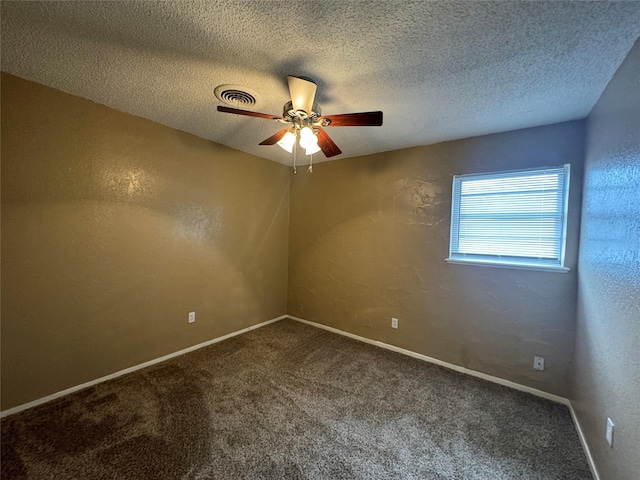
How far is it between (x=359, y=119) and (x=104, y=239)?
7.66 feet

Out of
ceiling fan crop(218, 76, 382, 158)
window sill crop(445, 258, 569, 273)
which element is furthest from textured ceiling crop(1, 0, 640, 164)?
window sill crop(445, 258, 569, 273)

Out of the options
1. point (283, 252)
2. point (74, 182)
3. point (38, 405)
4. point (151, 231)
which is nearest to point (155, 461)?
point (38, 405)

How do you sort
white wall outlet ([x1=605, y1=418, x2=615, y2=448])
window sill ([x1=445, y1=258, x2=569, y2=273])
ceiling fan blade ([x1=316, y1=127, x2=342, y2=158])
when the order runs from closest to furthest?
white wall outlet ([x1=605, y1=418, x2=615, y2=448]), ceiling fan blade ([x1=316, y1=127, x2=342, y2=158]), window sill ([x1=445, y1=258, x2=569, y2=273])

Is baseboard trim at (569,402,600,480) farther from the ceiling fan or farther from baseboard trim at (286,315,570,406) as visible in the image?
the ceiling fan

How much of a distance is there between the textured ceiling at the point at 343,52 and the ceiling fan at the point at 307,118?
14 centimetres

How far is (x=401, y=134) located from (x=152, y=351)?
10.9 feet

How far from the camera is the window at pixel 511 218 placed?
2.25 m

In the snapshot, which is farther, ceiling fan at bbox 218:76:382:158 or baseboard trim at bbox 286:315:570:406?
baseboard trim at bbox 286:315:570:406

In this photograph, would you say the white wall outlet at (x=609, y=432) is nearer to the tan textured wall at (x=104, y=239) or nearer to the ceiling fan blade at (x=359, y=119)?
the ceiling fan blade at (x=359, y=119)

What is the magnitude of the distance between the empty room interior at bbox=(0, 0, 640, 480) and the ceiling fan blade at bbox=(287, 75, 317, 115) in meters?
0.01

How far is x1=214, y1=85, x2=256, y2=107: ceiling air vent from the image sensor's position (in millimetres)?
1853

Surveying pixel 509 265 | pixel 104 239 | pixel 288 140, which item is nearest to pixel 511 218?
pixel 509 265

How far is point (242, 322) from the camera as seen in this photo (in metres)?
3.47

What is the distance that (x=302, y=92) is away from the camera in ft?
5.28
